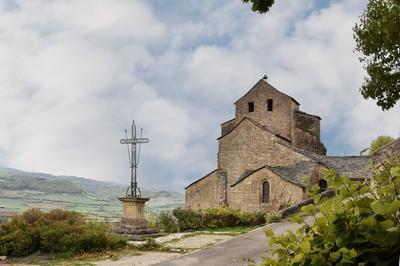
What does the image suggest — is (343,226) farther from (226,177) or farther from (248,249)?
(226,177)

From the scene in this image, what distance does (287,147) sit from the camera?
37250 mm

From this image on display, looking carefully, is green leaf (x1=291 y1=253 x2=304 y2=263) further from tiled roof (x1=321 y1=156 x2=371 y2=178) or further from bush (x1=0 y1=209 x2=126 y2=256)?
tiled roof (x1=321 y1=156 x2=371 y2=178)

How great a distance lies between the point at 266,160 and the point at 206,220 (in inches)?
661

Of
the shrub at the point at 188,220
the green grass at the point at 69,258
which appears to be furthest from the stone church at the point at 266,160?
the green grass at the point at 69,258

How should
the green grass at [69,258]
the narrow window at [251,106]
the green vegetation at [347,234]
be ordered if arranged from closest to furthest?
the green vegetation at [347,234]
the green grass at [69,258]
the narrow window at [251,106]

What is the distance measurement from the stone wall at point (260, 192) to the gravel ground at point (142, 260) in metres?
17.2

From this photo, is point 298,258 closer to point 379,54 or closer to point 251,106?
point 379,54

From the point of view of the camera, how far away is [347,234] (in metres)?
2.68

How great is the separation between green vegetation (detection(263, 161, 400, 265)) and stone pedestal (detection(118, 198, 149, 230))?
18.1 m

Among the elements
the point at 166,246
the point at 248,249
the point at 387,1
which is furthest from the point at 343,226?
the point at 387,1

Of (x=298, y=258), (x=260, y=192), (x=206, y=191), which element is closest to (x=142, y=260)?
(x=298, y=258)

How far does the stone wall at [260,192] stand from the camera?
101 ft

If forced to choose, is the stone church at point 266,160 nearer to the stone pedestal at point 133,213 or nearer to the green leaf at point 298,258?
the stone pedestal at point 133,213

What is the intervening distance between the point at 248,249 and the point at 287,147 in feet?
81.3
